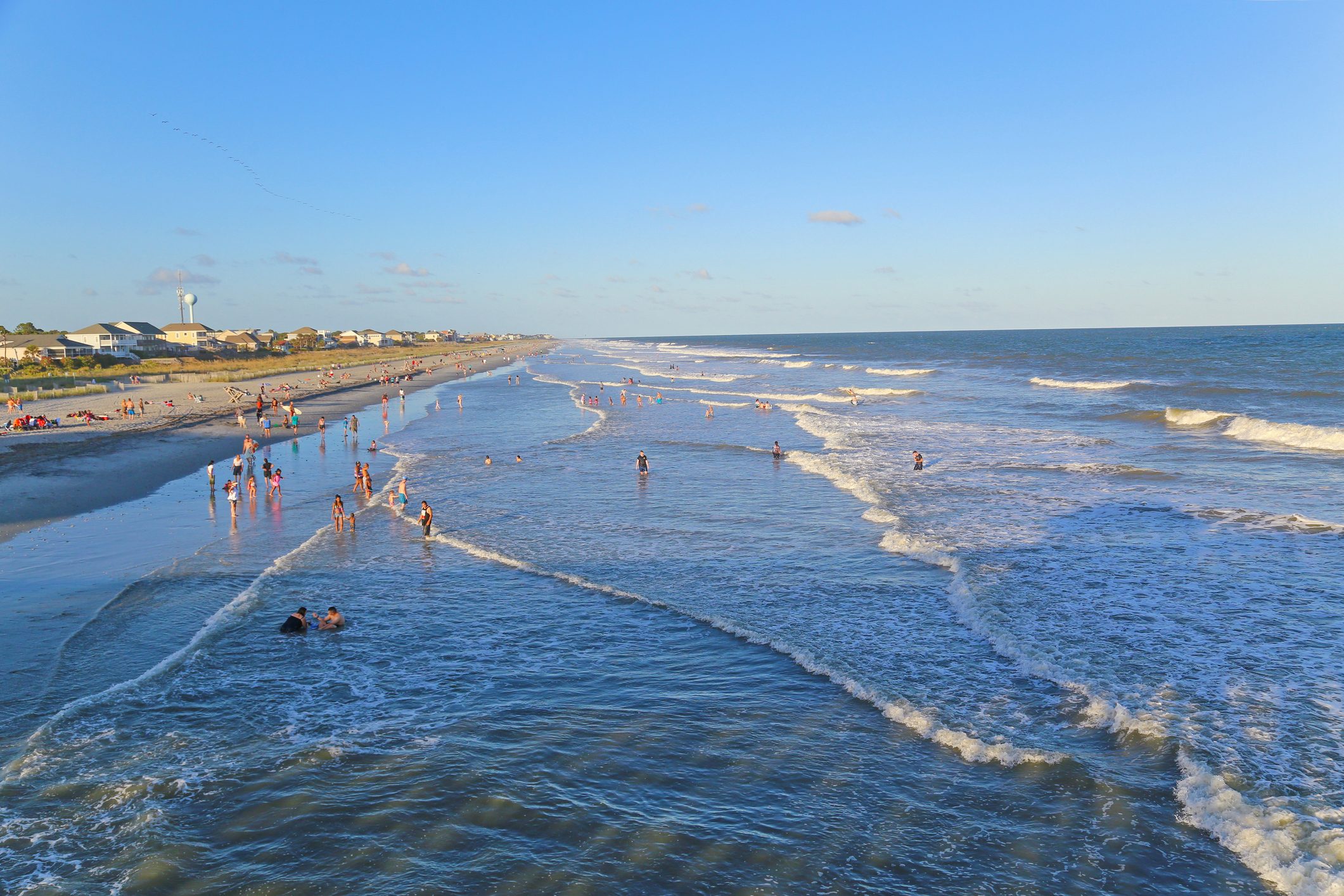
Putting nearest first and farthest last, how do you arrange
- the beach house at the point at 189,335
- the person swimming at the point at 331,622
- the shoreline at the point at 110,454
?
1. the person swimming at the point at 331,622
2. the shoreline at the point at 110,454
3. the beach house at the point at 189,335

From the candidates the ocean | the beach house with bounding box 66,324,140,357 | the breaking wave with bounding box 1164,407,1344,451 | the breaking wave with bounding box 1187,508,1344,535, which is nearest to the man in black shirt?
the ocean

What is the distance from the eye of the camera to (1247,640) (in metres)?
14.2

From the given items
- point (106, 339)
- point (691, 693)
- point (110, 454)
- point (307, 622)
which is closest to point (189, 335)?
point (106, 339)

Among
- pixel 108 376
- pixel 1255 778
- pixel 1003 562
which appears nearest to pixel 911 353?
pixel 108 376

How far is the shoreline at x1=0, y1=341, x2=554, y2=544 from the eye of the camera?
86.4 feet

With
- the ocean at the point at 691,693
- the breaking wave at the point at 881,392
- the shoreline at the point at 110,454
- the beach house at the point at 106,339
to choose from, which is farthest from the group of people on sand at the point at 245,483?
the beach house at the point at 106,339

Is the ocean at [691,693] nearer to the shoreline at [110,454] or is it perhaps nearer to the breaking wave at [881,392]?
the shoreline at [110,454]

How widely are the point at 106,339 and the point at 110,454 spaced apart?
78.6m

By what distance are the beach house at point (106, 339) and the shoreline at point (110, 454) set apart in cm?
4118

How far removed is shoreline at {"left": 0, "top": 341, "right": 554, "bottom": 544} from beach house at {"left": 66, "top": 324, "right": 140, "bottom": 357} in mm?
41182

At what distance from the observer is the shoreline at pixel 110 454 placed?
1037 inches

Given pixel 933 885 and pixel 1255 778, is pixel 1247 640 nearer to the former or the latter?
pixel 1255 778

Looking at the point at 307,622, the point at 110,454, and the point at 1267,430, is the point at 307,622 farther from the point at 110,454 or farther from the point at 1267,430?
the point at 1267,430

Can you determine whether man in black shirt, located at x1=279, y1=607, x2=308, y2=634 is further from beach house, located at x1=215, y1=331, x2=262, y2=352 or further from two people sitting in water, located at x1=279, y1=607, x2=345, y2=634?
beach house, located at x1=215, y1=331, x2=262, y2=352
